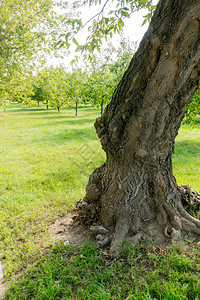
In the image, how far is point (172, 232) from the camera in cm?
279

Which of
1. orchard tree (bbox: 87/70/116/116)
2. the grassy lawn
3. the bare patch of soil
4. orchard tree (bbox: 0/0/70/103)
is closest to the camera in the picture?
the grassy lawn

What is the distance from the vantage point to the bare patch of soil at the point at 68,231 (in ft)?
10.5

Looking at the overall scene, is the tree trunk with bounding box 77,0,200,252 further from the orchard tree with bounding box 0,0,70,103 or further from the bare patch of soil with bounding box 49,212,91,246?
the orchard tree with bounding box 0,0,70,103

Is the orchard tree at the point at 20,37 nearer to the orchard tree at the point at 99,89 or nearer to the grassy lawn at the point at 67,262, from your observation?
the grassy lawn at the point at 67,262

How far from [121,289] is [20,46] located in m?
8.00

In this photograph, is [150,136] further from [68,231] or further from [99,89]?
[99,89]

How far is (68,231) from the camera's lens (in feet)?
11.6

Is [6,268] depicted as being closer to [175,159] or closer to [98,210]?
[98,210]

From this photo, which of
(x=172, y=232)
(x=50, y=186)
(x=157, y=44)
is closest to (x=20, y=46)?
(x=50, y=186)

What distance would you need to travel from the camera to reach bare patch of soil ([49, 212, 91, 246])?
321 centimetres

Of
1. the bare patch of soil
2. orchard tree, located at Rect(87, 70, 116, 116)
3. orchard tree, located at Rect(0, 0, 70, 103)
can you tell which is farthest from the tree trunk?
orchard tree, located at Rect(87, 70, 116, 116)

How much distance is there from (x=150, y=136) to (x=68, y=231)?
2070 millimetres

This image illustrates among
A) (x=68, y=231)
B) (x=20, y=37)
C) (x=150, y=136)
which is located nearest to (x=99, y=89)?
(x=20, y=37)

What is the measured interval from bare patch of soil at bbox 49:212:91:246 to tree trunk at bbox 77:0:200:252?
10.1 inches
